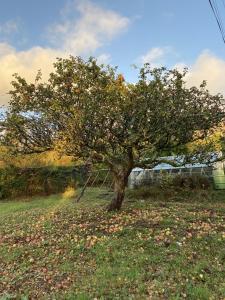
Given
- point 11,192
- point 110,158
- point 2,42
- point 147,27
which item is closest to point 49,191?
point 11,192

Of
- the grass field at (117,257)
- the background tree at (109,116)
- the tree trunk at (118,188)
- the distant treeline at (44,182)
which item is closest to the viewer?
the grass field at (117,257)

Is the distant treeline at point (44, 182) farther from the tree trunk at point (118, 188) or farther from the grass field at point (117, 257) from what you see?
the grass field at point (117, 257)

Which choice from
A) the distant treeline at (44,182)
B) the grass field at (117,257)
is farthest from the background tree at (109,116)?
the distant treeline at (44,182)

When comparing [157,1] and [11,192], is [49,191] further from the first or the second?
[157,1]

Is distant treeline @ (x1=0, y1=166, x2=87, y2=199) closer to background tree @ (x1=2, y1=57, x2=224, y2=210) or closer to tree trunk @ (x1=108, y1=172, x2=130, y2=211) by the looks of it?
tree trunk @ (x1=108, y1=172, x2=130, y2=211)

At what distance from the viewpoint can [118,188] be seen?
9.10 meters

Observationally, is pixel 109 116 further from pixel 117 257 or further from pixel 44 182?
pixel 44 182

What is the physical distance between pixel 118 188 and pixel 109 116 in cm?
258

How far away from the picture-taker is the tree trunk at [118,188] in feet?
29.4

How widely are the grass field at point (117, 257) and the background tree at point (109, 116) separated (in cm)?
166

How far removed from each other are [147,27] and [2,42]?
5.04m

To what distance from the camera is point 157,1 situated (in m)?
8.58

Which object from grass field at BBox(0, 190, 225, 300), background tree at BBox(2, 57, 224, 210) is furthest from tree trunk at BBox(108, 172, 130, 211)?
grass field at BBox(0, 190, 225, 300)

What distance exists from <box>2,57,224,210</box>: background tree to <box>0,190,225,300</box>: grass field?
5.45 feet
